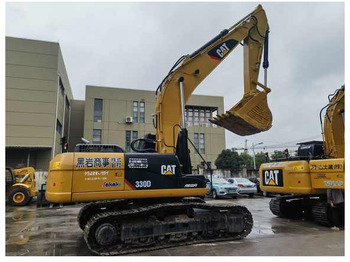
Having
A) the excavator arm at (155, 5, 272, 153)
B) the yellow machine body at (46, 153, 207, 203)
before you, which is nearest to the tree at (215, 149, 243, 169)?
the excavator arm at (155, 5, 272, 153)

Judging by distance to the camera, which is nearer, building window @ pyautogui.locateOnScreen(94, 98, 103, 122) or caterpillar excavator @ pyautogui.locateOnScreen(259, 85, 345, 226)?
caterpillar excavator @ pyautogui.locateOnScreen(259, 85, 345, 226)

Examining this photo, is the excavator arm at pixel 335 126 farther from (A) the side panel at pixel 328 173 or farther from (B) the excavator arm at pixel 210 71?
(B) the excavator arm at pixel 210 71

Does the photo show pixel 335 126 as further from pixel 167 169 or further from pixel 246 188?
pixel 246 188

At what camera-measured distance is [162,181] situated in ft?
19.4

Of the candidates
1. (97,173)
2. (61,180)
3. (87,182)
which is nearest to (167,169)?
(97,173)

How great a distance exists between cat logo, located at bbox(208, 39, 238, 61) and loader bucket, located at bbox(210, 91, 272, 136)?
133 cm

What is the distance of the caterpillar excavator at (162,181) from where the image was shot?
18.0 feet

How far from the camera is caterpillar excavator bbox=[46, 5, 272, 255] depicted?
18.0 ft

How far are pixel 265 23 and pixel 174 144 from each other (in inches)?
189

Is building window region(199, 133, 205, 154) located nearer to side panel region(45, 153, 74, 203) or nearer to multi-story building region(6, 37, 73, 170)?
multi-story building region(6, 37, 73, 170)

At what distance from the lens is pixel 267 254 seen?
17.1 ft

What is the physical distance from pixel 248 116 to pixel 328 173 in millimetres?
2732

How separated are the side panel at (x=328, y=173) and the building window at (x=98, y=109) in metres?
26.8

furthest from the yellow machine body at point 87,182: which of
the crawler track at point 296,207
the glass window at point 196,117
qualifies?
the glass window at point 196,117
